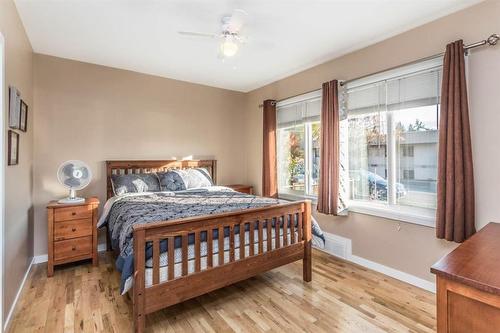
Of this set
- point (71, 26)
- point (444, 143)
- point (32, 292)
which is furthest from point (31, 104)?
point (444, 143)

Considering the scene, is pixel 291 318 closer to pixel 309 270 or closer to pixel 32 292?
pixel 309 270

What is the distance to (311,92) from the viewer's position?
11.7ft

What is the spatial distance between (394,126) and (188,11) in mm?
2282

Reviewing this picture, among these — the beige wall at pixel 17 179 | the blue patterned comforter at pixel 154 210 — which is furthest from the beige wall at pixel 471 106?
the beige wall at pixel 17 179

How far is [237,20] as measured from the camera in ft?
7.36

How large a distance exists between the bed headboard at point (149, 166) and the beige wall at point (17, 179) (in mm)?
816

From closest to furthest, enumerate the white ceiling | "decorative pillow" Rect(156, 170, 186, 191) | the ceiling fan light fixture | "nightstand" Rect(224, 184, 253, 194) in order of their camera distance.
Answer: the white ceiling, the ceiling fan light fixture, "decorative pillow" Rect(156, 170, 186, 191), "nightstand" Rect(224, 184, 253, 194)

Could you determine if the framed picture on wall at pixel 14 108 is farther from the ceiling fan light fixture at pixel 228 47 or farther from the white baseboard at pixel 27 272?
the ceiling fan light fixture at pixel 228 47

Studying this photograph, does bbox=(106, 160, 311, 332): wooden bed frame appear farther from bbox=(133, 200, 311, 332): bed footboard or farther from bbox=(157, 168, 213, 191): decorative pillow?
bbox=(157, 168, 213, 191): decorative pillow

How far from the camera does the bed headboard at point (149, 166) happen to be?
11.6 ft

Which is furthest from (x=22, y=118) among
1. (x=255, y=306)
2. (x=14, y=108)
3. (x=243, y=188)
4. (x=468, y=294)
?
(x=468, y=294)

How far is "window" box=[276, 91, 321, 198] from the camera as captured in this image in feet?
12.3

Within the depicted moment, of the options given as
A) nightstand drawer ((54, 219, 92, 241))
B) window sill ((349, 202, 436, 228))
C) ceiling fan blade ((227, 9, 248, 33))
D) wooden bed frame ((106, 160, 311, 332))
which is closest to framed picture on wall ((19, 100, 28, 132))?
nightstand drawer ((54, 219, 92, 241))

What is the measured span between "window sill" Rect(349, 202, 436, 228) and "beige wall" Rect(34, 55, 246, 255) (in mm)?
2408
